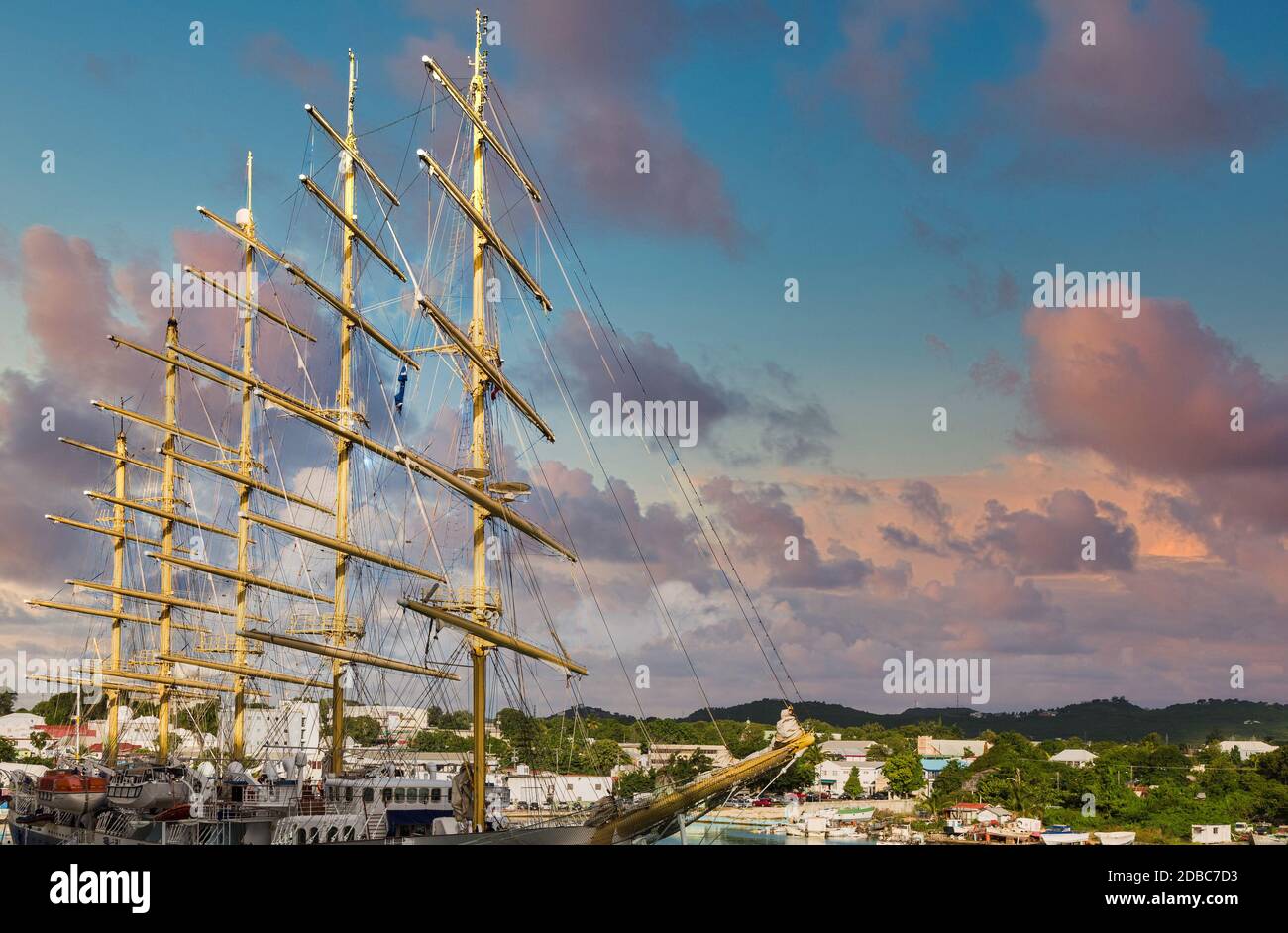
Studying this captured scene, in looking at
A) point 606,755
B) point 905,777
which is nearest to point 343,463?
point 606,755

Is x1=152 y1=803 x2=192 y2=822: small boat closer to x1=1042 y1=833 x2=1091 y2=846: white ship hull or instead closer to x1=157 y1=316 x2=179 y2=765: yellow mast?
x1=157 y1=316 x2=179 y2=765: yellow mast

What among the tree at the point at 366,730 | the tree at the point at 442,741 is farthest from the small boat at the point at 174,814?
the tree at the point at 442,741

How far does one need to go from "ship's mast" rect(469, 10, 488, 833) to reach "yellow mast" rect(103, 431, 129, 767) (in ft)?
147

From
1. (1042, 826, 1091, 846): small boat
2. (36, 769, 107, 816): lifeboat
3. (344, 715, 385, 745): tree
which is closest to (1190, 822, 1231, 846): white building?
(1042, 826, 1091, 846): small boat

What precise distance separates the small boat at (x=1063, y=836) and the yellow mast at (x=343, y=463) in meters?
81.6

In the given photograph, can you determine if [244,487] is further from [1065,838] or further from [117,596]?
[1065,838]

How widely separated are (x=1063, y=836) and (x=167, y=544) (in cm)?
9398

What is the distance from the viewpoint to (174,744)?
9856 cm

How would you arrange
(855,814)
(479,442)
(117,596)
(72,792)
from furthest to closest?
1. (855,814)
2. (117,596)
3. (72,792)
4. (479,442)

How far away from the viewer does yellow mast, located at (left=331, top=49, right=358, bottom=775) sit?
6875cm

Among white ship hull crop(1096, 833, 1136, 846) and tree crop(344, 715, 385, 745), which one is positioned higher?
tree crop(344, 715, 385, 745)

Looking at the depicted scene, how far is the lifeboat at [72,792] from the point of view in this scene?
70438 mm

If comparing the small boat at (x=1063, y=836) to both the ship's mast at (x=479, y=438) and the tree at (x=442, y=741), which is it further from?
the ship's mast at (x=479, y=438)

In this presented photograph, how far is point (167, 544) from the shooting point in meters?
92.1
